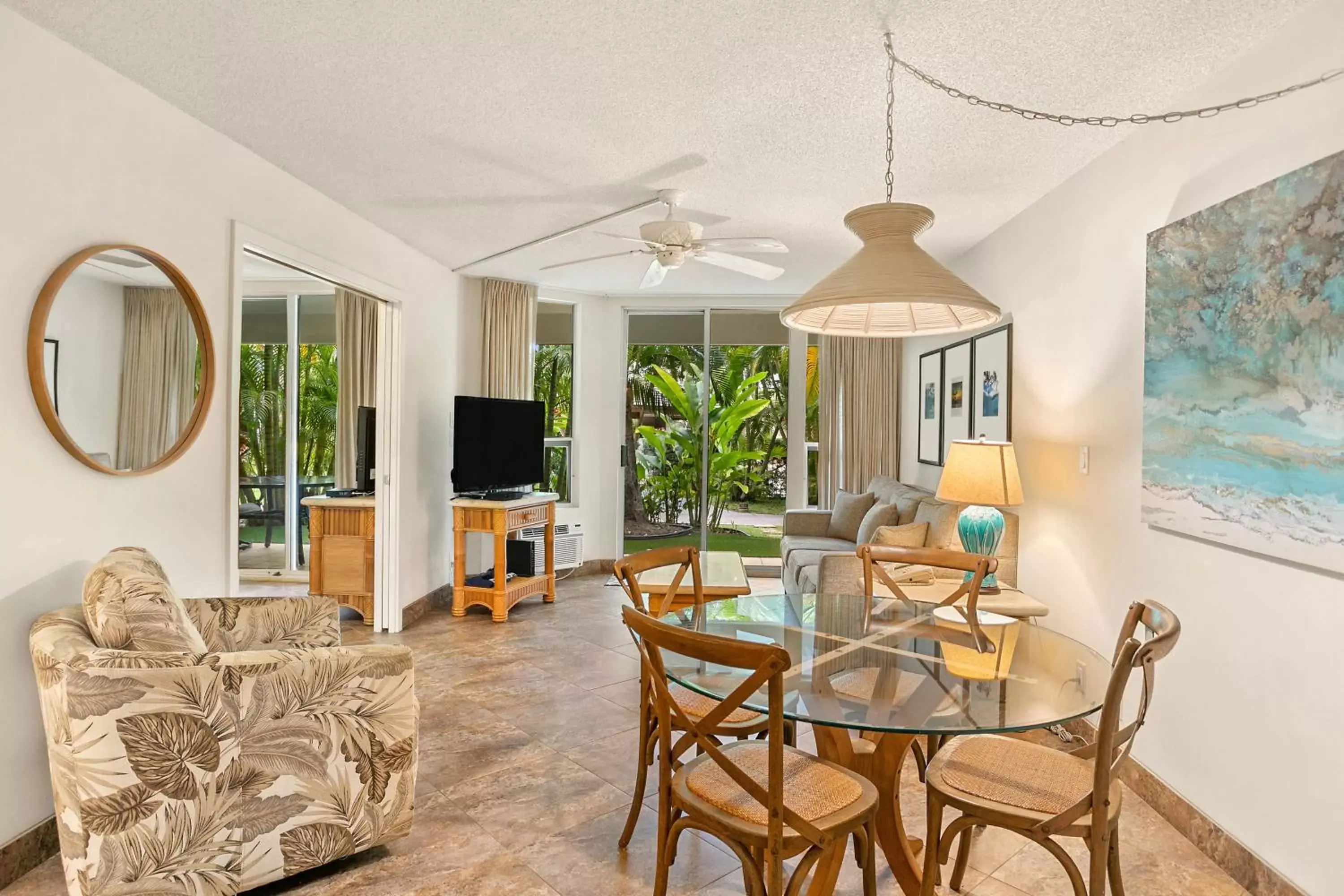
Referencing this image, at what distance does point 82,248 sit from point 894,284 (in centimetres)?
253

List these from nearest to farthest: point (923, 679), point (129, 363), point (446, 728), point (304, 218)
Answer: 1. point (923, 679)
2. point (129, 363)
3. point (446, 728)
4. point (304, 218)

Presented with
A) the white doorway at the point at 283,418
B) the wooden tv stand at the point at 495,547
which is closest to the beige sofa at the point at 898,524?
the wooden tv stand at the point at 495,547

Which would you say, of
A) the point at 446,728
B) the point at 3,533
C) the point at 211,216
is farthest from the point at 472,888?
the point at 211,216

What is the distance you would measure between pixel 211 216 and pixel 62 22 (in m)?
0.86

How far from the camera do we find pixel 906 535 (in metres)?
4.29

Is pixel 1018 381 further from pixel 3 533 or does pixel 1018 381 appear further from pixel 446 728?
pixel 3 533

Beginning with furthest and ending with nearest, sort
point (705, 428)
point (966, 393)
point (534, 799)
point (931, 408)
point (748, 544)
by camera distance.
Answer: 1. point (748, 544)
2. point (705, 428)
3. point (931, 408)
4. point (966, 393)
5. point (534, 799)

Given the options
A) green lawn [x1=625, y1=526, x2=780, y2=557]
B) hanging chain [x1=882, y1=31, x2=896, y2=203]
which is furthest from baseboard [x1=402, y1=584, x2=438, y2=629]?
hanging chain [x1=882, y1=31, x2=896, y2=203]

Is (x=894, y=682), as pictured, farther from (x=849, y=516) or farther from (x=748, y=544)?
(x=748, y=544)

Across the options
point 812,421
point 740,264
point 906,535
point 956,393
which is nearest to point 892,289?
point 740,264

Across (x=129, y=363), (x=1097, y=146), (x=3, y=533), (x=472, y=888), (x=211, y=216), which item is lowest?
(x=472, y=888)

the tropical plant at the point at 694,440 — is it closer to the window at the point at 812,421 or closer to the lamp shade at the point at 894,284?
the window at the point at 812,421

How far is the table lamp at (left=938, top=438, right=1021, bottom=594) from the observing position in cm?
326

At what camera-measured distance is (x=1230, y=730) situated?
230cm
